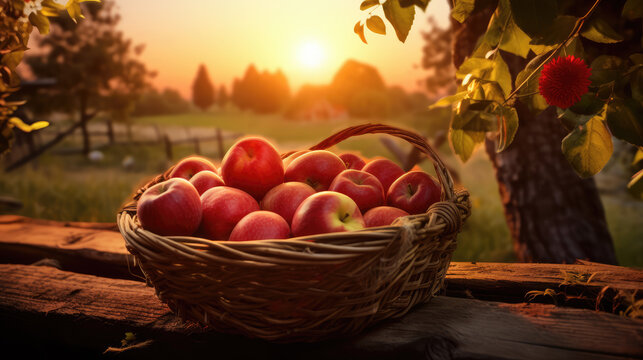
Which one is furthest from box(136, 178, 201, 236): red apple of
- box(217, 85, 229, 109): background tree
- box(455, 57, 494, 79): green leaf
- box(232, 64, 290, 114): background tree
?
box(217, 85, 229, 109): background tree

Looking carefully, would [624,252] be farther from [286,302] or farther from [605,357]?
[286,302]

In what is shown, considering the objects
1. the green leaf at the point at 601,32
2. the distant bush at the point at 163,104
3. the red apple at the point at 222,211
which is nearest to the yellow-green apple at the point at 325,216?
the red apple at the point at 222,211

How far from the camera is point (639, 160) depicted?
1.47m

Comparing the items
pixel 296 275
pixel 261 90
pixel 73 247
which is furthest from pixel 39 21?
pixel 261 90

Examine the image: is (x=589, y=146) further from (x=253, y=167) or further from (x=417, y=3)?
(x=253, y=167)

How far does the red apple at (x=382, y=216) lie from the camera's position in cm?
142

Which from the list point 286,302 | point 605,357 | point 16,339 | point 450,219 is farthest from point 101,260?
point 605,357

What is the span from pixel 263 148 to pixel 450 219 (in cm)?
81

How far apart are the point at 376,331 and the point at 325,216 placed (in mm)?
394

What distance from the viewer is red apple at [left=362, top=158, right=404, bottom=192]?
1.80m

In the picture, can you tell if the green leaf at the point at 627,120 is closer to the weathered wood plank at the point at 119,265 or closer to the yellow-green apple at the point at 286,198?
the weathered wood plank at the point at 119,265

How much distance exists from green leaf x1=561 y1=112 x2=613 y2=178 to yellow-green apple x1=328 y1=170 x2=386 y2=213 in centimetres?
66

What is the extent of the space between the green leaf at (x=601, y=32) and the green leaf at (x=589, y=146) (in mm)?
245

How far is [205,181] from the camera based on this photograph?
171cm
